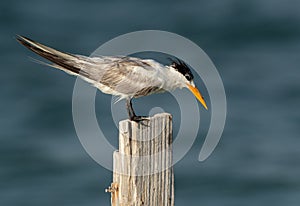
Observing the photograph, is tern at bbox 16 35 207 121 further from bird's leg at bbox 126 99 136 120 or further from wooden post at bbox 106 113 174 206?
wooden post at bbox 106 113 174 206

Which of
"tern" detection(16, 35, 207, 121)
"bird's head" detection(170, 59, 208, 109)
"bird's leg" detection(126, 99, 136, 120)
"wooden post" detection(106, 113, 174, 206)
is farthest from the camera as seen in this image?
"bird's head" detection(170, 59, 208, 109)

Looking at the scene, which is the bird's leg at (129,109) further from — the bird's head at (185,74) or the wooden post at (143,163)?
the wooden post at (143,163)

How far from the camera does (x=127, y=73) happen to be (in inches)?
349

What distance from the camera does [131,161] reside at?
7.16 m

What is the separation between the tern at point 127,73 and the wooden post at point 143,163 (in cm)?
141

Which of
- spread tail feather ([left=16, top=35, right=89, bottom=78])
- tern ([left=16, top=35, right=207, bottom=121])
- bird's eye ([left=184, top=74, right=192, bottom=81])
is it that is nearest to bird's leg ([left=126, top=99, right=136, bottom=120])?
tern ([left=16, top=35, right=207, bottom=121])

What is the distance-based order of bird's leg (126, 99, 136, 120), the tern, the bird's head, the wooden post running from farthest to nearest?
1. the bird's head
2. the tern
3. bird's leg (126, 99, 136, 120)
4. the wooden post

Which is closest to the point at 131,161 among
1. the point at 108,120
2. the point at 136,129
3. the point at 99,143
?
the point at 136,129

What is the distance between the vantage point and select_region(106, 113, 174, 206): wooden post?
716 cm

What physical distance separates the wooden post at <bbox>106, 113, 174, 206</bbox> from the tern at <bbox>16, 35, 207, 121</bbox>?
1407mm

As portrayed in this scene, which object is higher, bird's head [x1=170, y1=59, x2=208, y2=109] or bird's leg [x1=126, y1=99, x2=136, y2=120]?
bird's head [x1=170, y1=59, x2=208, y2=109]

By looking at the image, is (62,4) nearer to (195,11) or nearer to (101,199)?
(195,11)

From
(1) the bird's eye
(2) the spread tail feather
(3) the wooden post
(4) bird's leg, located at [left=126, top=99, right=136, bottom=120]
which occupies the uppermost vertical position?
(2) the spread tail feather

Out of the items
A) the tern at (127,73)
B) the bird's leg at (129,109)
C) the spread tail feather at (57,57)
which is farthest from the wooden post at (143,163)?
the spread tail feather at (57,57)
